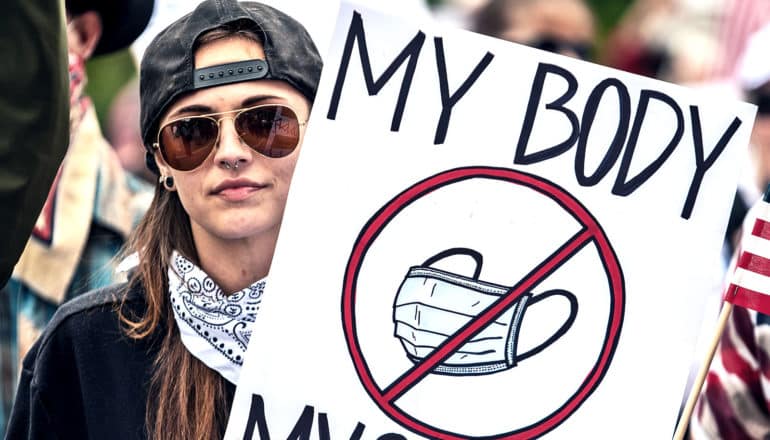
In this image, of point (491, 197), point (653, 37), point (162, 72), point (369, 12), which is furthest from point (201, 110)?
point (653, 37)

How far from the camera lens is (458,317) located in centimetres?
239

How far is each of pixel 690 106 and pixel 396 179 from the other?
52 centimetres

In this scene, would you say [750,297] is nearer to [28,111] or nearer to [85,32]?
[28,111]

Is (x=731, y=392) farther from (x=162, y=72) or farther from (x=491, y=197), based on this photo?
(x=162, y=72)

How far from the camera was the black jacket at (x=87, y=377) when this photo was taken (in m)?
2.60

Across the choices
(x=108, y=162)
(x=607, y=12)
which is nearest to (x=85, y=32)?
(x=108, y=162)

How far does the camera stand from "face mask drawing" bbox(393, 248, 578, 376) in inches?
94.1

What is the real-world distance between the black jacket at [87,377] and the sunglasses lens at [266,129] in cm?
41

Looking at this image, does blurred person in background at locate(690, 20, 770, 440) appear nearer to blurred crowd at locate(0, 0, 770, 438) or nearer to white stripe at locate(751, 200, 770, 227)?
white stripe at locate(751, 200, 770, 227)

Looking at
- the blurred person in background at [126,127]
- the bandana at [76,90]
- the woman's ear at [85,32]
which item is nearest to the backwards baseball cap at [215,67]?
the bandana at [76,90]

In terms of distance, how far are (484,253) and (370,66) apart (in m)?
0.38

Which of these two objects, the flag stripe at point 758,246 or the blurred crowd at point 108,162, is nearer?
the flag stripe at point 758,246

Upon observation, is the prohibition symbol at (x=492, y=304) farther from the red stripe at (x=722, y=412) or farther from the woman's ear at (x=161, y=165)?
the red stripe at (x=722, y=412)

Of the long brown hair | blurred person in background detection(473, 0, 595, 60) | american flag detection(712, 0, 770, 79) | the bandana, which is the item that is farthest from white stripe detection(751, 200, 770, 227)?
american flag detection(712, 0, 770, 79)
